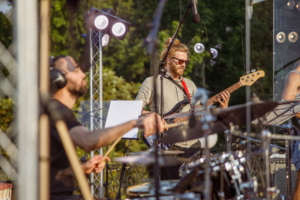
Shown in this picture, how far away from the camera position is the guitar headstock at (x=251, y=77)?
5613 mm

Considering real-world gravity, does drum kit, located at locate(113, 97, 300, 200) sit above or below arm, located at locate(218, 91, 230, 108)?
below

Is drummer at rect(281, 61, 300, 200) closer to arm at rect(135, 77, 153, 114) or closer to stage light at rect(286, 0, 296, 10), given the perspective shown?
stage light at rect(286, 0, 296, 10)

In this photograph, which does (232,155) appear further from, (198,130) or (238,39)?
(238,39)

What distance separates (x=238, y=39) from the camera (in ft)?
26.0

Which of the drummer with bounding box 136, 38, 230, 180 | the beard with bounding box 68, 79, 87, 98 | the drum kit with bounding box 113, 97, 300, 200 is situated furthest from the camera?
the drummer with bounding box 136, 38, 230, 180

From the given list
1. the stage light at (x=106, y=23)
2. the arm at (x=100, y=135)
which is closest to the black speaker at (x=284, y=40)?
the stage light at (x=106, y=23)

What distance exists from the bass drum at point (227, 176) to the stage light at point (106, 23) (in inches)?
141

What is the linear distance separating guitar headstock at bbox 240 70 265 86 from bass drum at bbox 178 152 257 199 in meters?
2.38

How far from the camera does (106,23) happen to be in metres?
6.40

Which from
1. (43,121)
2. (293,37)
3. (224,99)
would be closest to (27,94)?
(43,121)

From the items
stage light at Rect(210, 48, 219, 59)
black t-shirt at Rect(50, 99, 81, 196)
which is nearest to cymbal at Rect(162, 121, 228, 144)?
black t-shirt at Rect(50, 99, 81, 196)

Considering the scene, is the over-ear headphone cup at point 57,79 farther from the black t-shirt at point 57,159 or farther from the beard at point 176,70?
the beard at point 176,70

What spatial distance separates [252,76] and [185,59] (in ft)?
2.76

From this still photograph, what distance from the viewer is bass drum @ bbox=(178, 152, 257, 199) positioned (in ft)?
9.79
